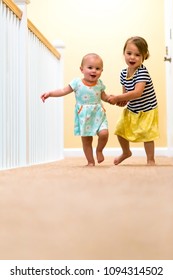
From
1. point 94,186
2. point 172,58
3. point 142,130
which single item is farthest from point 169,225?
point 172,58

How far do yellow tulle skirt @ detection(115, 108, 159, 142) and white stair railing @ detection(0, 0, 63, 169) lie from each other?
431mm

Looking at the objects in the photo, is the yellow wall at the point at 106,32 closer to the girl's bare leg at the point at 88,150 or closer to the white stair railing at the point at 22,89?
the white stair railing at the point at 22,89

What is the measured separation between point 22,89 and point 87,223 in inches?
64.0

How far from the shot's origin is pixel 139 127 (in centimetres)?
242

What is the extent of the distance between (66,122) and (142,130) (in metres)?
2.07

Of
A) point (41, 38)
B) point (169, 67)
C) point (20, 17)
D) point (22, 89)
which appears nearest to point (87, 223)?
point (22, 89)

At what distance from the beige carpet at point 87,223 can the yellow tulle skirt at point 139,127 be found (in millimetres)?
1253

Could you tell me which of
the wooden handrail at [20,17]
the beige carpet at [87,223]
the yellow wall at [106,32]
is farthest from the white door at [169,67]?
the beige carpet at [87,223]

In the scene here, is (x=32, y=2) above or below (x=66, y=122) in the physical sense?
above

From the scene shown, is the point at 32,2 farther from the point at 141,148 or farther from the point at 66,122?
the point at 141,148

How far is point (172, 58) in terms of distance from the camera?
356 centimetres

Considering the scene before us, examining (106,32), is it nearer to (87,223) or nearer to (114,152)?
(114,152)

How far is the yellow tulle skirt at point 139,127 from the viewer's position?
241cm

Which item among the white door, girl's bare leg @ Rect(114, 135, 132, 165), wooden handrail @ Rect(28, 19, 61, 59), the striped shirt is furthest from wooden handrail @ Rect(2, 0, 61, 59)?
the white door
